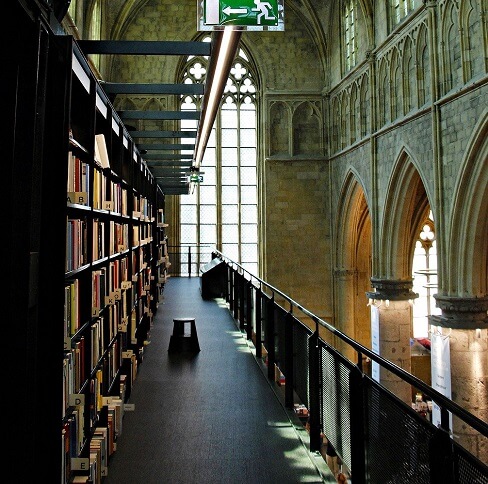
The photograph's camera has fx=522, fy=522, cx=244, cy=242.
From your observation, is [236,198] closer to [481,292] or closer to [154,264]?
[154,264]

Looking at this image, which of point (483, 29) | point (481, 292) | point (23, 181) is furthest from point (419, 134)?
point (23, 181)

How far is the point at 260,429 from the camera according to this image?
3.54 m

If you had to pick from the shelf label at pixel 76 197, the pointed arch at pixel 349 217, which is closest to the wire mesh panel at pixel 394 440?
the shelf label at pixel 76 197

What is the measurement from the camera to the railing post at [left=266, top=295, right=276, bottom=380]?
15.5 ft

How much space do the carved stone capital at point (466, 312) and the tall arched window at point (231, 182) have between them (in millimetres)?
8164

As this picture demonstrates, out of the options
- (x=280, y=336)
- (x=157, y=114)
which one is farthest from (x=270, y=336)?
(x=157, y=114)

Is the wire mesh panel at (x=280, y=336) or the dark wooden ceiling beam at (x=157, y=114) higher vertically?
the dark wooden ceiling beam at (x=157, y=114)

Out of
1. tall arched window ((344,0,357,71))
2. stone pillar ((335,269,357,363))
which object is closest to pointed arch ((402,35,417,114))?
tall arched window ((344,0,357,71))

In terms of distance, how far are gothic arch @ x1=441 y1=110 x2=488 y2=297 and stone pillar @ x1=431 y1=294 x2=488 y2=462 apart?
0.22 m

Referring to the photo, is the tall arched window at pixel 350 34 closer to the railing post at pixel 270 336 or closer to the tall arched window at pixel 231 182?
the tall arched window at pixel 231 182

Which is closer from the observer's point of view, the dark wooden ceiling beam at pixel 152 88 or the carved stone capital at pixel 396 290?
the dark wooden ceiling beam at pixel 152 88

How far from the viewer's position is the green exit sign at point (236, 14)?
2029 mm

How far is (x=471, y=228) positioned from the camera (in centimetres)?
796

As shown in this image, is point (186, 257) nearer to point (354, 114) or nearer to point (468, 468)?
point (354, 114)
